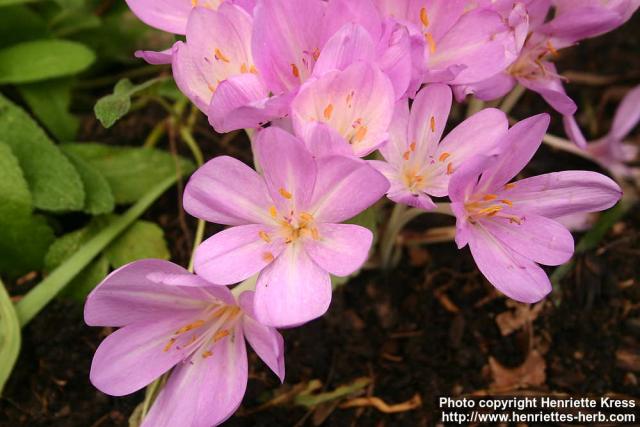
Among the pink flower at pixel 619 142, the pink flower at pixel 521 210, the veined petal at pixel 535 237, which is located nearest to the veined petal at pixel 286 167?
the pink flower at pixel 521 210

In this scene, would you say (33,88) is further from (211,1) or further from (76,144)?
(211,1)

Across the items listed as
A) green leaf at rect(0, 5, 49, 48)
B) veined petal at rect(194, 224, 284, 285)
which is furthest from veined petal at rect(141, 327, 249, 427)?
green leaf at rect(0, 5, 49, 48)

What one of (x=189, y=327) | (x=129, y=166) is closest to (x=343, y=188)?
(x=189, y=327)

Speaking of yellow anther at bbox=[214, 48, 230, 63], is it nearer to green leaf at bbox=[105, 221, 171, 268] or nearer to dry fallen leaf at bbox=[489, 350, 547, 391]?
green leaf at bbox=[105, 221, 171, 268]

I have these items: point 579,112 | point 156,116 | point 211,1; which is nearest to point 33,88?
point 156,116

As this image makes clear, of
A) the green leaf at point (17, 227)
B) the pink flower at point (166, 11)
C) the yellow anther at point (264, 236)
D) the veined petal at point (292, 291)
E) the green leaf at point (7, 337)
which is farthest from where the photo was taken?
the green leaf at point (17, 227)

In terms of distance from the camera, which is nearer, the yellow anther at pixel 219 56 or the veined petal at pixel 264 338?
the veined petal at pixel 264 338

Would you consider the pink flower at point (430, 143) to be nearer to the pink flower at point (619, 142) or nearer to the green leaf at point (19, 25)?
the pink flower at point (619, 142)
